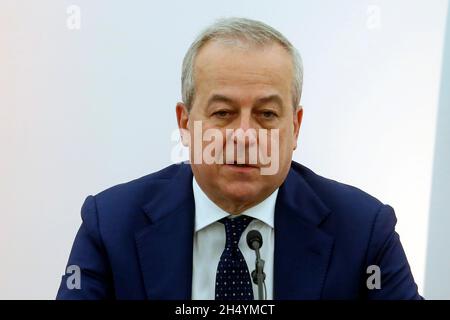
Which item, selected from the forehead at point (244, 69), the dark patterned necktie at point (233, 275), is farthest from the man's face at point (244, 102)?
the dark patterned necktie at point (233, 275)

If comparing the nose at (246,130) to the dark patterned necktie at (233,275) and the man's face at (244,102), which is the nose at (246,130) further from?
the dark patterned necktie at (233,275)

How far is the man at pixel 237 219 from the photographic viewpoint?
135cm

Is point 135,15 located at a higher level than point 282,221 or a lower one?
higher

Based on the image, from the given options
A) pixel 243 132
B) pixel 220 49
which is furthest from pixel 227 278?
pixel 220 49

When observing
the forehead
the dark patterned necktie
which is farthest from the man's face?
the dark patterned necktie

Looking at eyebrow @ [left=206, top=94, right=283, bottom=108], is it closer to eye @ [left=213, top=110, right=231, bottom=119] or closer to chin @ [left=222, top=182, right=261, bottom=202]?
eye @ [left=213, top=110, right=231, bottom=119]

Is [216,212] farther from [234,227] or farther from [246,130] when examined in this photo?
[246,130]

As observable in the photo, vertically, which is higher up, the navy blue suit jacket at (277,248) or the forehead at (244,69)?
the forehead at (244,69)

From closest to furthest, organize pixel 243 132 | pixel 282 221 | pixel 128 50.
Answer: pixel 243 132, pixel 282 221, pixel 128 50

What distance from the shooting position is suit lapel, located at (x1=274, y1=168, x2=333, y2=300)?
4.57 ft

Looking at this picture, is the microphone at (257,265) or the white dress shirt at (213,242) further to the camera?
the white dress shirt at (213,242)

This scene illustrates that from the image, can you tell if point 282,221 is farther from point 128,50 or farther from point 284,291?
point 128,50
